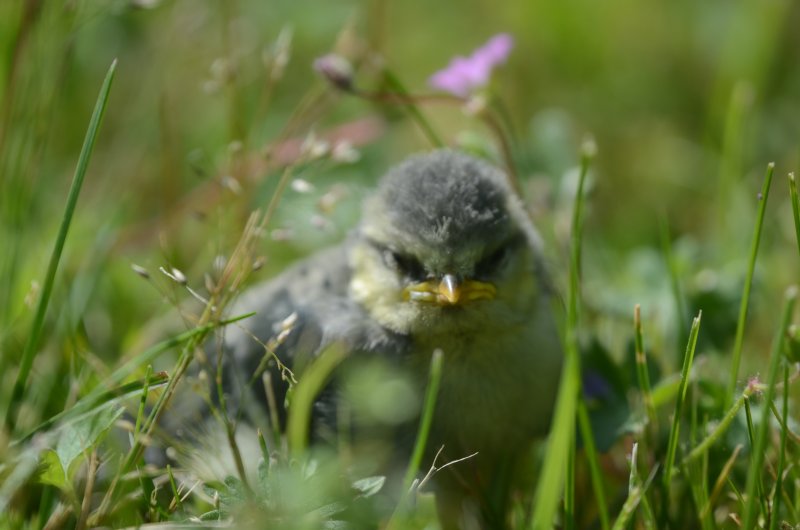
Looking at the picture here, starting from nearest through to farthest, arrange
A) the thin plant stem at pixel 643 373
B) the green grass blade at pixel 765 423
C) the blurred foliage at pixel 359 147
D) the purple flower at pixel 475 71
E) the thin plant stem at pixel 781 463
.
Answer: the green grass blade at pixel 765 423 < the thin plant stem at pixel 781 463 < the thin plant stem at pixel 643 373 < the blurred foliage at pixel 359 147 < the purple flower at pixel 475 71

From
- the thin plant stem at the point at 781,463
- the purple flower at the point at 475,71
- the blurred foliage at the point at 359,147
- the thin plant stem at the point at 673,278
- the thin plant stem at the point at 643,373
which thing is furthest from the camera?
the purple flower at the point at 475,71

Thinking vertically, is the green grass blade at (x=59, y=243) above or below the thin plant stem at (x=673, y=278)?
above

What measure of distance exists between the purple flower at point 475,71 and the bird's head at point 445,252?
0.28 meters

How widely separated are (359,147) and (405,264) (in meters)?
1.02

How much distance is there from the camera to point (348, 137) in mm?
2467

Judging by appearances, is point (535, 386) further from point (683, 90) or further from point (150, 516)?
point (683, 90)

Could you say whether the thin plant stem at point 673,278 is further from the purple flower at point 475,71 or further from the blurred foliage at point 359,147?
the purple flower at point 475,71

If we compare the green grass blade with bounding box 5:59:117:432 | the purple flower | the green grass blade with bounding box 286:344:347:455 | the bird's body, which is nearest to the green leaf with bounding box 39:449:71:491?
the green grass blade with bounding box 5:59:117:432

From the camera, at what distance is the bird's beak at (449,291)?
1.57 m

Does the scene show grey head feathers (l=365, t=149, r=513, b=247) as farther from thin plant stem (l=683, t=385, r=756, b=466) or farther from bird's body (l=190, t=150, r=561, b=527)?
thin plant stem (l=683, t=385, r=756, b=466)

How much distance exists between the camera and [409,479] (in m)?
1.12

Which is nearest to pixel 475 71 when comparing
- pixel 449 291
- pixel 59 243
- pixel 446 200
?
pixel 446 200

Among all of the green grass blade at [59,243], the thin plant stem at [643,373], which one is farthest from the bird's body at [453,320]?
the green grass blade at [59,243]

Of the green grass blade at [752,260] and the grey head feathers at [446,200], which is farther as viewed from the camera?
the grey head feathers at [446,200]
